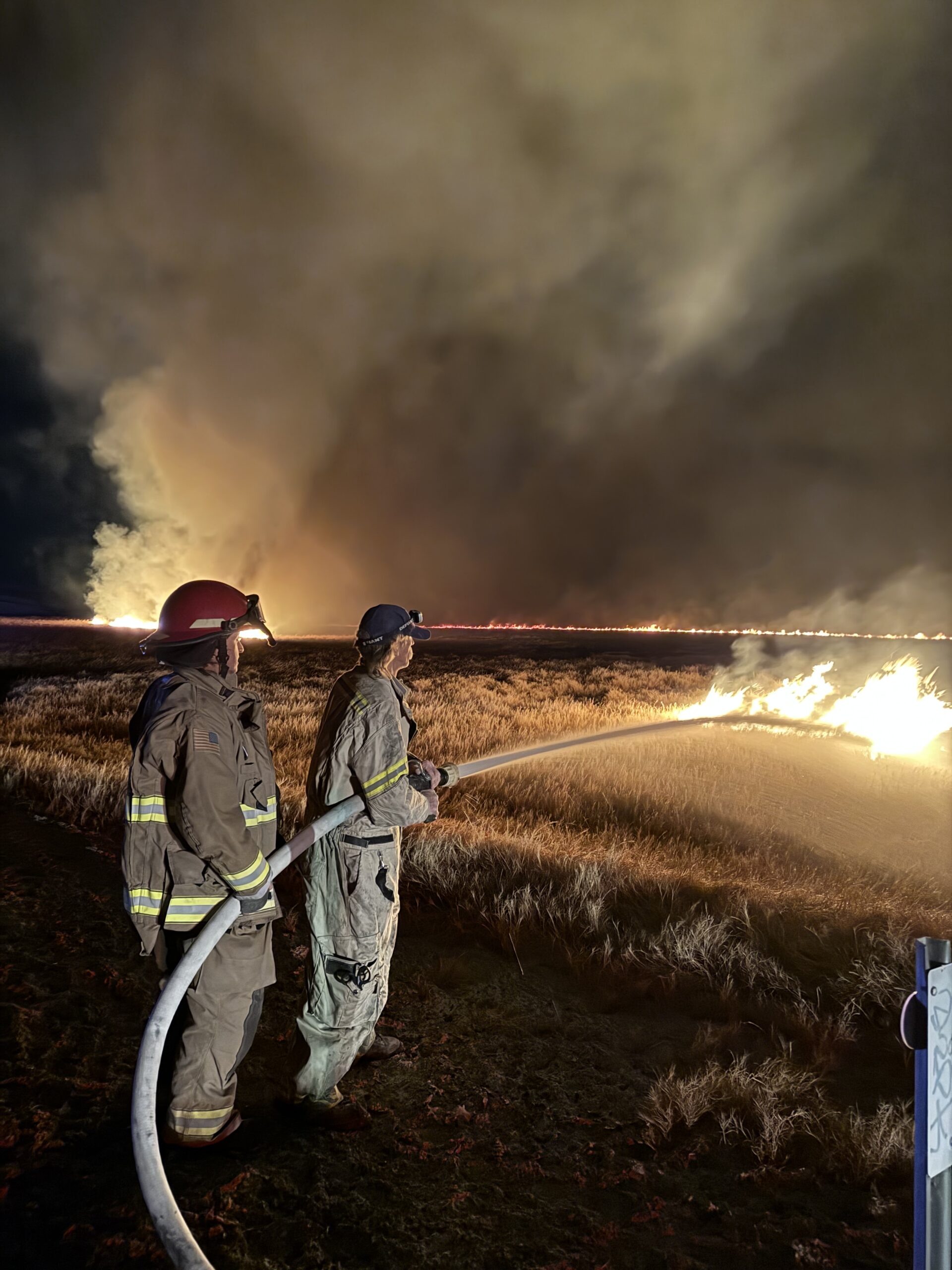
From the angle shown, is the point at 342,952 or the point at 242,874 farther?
the point at 342,952

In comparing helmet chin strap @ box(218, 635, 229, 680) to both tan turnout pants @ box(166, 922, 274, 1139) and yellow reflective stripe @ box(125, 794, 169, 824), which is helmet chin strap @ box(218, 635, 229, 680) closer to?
yellow reflective stripe @ box(125, 794, 169, 824)

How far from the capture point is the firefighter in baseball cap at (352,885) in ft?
11.5

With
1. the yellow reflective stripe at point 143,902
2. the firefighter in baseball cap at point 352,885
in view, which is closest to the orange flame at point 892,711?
the firefighter in baseball cap at point 352,885

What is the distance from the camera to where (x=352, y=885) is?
3.53 metres

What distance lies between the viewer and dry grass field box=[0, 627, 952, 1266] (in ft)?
12.0

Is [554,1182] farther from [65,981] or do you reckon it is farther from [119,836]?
[119,836]

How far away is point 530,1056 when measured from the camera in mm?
4363

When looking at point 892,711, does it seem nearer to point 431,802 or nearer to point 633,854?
point 633,854

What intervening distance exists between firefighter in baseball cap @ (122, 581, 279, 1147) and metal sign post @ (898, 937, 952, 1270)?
262 centimetres

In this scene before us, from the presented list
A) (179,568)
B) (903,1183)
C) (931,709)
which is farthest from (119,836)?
(179,568)

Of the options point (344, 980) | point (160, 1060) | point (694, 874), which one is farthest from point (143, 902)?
point (694, 874)

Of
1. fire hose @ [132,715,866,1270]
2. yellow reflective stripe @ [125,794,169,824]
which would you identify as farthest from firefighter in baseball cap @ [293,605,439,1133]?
yellow reflective stripe @ [125,794,169,824]

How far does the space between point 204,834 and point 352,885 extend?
97 cm

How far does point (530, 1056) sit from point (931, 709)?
1080 cm
